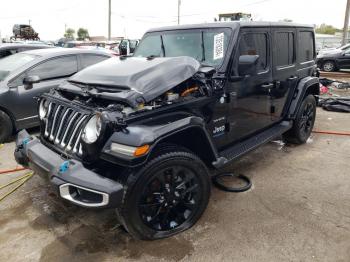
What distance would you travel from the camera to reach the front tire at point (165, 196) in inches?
102

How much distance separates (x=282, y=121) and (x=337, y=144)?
1341 mm

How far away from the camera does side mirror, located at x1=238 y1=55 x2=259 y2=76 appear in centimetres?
333

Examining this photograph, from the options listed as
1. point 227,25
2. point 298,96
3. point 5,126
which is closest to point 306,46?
point 298,96

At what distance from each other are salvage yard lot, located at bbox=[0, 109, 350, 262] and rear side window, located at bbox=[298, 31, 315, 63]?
1872mm

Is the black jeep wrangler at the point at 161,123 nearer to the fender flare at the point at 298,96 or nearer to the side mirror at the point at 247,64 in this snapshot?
the side mirror at the point at 247,64

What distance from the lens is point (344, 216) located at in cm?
332

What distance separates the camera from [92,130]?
2.62m

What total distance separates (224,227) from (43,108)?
2.24 meters

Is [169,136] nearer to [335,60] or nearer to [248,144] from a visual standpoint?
[248,144]

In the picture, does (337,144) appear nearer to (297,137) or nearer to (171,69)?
(297,137)

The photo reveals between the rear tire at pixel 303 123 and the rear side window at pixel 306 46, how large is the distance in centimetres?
64

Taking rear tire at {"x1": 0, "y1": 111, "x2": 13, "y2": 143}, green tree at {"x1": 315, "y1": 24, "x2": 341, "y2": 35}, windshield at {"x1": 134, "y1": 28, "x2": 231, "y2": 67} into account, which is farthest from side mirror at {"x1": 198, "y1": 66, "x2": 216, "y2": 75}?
green tree at {"x1": 315, "y1": 24, "x2": 341, "y2": 35}

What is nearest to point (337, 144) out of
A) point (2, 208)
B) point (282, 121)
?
point (282, 121)

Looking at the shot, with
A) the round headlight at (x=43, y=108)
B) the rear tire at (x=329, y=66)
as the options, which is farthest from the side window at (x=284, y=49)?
the rear tire at (x=329, y=66)
